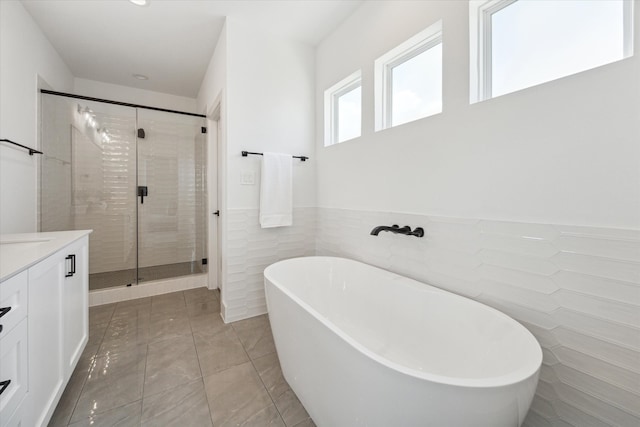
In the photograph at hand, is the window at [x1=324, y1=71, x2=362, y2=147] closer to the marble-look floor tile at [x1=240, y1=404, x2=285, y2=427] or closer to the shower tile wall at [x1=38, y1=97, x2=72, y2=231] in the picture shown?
the marble-look floor tile at [x1=240, y1=404, x2=285, y2=427]

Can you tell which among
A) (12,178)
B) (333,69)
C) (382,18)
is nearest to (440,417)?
(382,18)

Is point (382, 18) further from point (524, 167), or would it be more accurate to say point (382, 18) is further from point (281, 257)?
point (281, 257)

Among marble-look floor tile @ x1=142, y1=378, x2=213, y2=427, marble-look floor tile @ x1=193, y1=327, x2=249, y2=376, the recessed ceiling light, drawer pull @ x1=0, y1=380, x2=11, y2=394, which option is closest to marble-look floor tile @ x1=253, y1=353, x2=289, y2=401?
marble-look floor tile @ x1=193, y1=327, x2=249, y2=376

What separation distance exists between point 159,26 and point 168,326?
2658 mm

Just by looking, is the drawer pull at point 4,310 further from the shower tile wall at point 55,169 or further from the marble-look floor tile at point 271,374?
the shower tile wall at point 55,169

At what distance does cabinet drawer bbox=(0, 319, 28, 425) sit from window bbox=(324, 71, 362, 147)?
2.32m

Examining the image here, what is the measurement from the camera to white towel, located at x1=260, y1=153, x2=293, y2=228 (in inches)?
92.0

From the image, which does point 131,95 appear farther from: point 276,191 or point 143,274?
point 276,191

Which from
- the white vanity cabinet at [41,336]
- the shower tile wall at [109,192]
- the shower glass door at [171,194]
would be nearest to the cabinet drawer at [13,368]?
the white vanity cabinet at [41,336]

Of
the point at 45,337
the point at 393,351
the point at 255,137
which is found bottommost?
the point at 393,351

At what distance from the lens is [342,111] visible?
262 centimetres

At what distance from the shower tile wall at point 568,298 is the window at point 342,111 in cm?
143

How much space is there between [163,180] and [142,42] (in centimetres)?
148

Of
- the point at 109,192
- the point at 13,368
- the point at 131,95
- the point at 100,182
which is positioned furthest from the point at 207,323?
the point at 131,95
